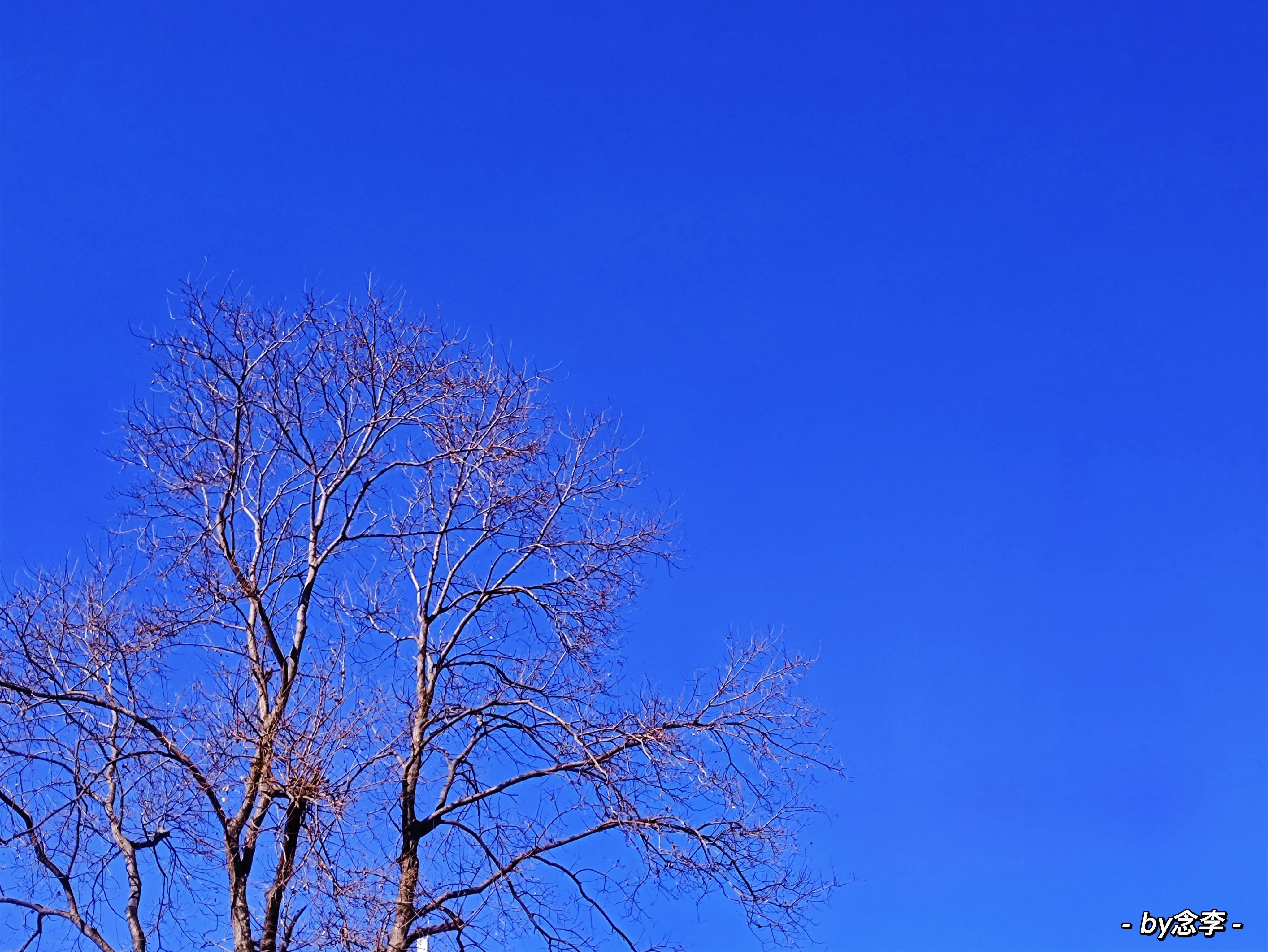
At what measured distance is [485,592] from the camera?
13.0 meters

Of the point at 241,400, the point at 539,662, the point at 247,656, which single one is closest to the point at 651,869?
the point at 539,662

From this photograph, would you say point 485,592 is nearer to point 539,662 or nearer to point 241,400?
point 539,662

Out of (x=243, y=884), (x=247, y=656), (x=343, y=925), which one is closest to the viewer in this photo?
(x=343, y=925)

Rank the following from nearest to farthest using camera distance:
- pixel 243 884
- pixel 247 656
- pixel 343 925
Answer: pixel 343 925 → pixel 243 884 → pixel 247 656

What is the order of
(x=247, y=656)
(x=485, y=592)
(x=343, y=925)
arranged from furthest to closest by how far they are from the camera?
(x=485, y=592), (x=247, y=656), (x=343, y=925)

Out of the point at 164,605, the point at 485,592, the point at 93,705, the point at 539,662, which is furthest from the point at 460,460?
the point at 93,705

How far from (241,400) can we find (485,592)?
2.91 meters

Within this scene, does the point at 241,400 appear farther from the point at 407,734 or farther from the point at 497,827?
the point at 497,827

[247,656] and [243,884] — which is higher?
[247,656]

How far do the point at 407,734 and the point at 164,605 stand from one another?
8.14ft

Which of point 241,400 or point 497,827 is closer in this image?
point 497,827

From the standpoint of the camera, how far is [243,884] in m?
11.3

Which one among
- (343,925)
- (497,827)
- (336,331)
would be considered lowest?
(343,925)

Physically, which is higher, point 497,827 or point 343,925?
point 497,827
